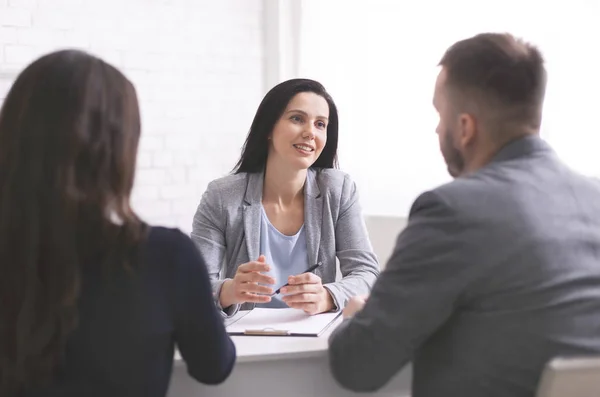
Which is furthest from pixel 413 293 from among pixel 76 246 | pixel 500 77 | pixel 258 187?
pixel 258 187

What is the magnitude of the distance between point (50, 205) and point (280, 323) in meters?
0.83

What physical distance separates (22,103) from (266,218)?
4.50 ft

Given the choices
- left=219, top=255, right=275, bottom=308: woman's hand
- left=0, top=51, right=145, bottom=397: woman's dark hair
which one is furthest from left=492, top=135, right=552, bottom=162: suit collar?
left=219, top=255, right=275, bottom=308: woman's hand

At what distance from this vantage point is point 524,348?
1.45 m

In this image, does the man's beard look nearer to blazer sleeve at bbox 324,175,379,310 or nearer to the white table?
the white table

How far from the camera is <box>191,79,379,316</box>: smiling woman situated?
2.61 meters

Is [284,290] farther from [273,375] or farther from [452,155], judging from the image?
[452,155]

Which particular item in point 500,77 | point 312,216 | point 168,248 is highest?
point 500,77

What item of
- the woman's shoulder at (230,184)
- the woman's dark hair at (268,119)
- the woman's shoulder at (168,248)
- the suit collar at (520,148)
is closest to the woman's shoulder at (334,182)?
the woman's dark hair at (268,119)

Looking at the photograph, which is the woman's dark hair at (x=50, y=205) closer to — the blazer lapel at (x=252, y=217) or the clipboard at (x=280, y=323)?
the clipboard at (x=280, y=323)

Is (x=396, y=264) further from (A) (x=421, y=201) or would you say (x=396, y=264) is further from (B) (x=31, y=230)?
(B) (x=31, y=230)

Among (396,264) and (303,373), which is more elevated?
(396,264)

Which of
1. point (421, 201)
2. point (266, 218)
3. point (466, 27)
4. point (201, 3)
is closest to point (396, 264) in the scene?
point (421, 201)

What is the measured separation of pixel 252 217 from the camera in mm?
2619
